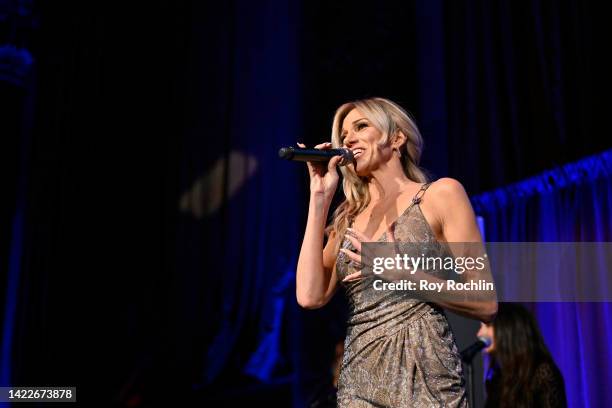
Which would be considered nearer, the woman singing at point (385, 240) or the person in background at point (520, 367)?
the woman singing at point (385, 240)

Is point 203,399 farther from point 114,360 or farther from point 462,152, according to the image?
point 462,152

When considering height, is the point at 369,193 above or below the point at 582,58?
below

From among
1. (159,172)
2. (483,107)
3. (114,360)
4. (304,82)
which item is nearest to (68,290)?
(114,360)

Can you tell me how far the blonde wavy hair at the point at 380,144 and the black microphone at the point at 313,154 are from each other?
0.11m

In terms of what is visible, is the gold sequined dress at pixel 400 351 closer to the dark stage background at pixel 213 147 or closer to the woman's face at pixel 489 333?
the dark stage background at pixel 213 147

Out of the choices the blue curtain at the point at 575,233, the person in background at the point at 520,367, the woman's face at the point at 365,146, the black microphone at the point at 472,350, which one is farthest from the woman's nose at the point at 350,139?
the blue curtain at the point at 575,233

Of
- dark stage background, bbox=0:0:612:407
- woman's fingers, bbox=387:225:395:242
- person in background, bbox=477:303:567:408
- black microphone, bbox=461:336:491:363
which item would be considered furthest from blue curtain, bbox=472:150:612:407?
woman's fingers, bbox=387:225:395:242

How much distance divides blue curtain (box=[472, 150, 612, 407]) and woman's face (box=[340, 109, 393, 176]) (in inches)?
79.8

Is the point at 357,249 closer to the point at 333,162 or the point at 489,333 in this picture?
the point at 333,162

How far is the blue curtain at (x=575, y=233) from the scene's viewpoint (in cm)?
320

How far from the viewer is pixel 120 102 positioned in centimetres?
435

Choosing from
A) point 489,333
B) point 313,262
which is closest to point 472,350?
point 489,333

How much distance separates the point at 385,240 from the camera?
1492mm

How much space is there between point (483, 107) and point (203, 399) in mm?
2814
